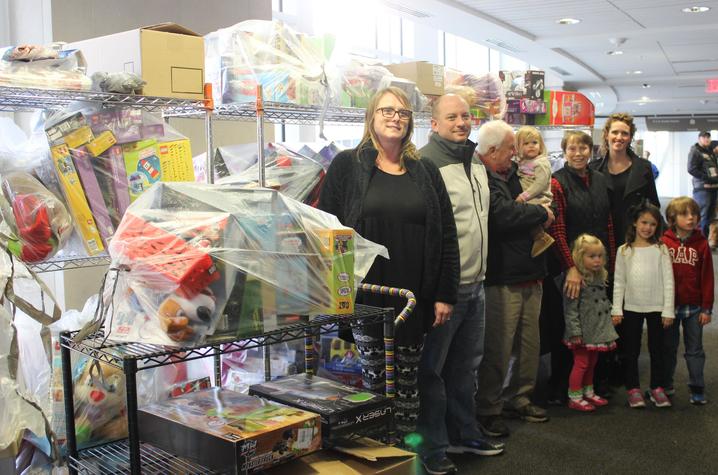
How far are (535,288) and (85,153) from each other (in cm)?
213

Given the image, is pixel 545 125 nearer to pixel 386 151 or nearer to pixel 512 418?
pixel 512 418

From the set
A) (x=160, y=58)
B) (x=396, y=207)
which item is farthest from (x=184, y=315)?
(x=396, y=207)

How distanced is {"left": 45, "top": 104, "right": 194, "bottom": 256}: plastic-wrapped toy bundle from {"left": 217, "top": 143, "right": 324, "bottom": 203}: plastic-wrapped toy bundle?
→ 17.6 inches

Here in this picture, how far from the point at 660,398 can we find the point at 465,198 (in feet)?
5.77

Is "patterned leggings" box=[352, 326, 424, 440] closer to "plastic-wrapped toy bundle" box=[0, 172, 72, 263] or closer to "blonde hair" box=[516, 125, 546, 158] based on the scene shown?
"plastic-wrapped toy bundle" box=[0, 172, 72, 263]

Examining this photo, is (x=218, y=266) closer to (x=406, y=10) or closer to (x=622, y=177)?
(x=622, y=177)

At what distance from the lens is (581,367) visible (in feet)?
12.5

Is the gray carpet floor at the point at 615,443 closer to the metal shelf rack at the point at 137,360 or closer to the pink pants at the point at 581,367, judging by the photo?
the pink pants at the point at 581,367

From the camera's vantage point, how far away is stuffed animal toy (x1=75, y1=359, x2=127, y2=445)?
2.01 metres

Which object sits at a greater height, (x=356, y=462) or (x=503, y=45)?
(x=503, y=45)

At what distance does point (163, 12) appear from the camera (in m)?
3.64

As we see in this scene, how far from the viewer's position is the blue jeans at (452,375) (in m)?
2.87

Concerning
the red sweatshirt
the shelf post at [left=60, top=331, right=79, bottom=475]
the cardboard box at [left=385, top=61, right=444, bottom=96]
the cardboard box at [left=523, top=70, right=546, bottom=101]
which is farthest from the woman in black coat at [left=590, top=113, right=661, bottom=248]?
the shelf post at [left=60, top=331, right=79, bottom=475]

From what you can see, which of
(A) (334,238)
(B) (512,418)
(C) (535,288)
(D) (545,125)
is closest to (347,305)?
(A) (334,238)
